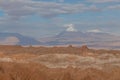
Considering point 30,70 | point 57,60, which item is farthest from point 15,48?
point 30,70

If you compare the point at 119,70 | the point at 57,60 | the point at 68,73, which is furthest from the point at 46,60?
the point at 68,73

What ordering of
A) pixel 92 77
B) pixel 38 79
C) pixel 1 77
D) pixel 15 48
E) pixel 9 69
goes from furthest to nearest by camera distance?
pixel 15 48 → pixel 92 77 → pixel 9 69 → pixel 38 79 → pixel 1 77

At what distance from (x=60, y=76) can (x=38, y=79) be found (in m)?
3.79

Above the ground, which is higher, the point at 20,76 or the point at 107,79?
the point at 20,76

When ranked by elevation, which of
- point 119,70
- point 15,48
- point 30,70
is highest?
point 30,70

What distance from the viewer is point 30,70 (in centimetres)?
3319

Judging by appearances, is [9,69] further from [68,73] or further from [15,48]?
[15,48]

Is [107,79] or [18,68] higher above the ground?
[18,68]

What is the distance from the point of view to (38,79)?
31.6 meters

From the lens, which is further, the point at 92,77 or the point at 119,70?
the point at 119,70

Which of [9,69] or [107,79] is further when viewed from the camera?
[107,79]

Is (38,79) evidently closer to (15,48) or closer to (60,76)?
(60,76)

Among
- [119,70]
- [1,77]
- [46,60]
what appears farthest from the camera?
[46,60]

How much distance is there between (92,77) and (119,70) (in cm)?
659
